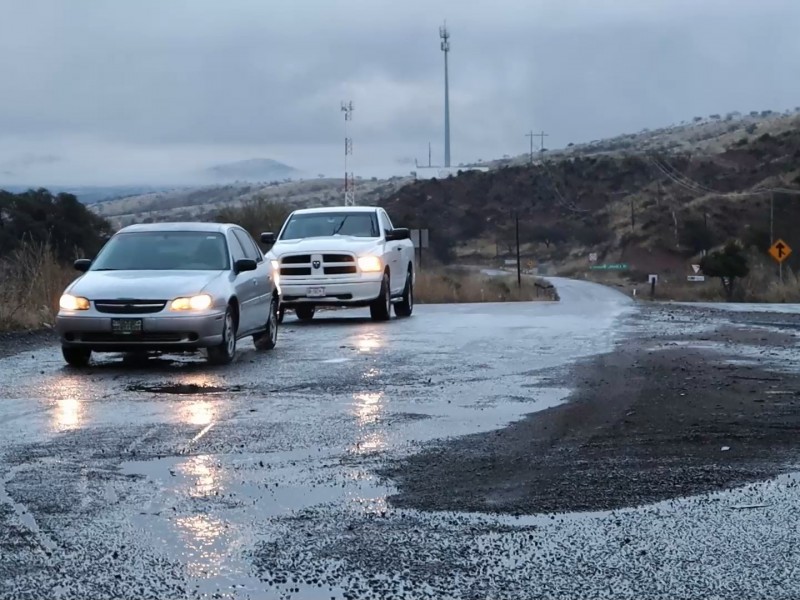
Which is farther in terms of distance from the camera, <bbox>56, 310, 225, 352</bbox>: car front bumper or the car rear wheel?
the car rear wheel

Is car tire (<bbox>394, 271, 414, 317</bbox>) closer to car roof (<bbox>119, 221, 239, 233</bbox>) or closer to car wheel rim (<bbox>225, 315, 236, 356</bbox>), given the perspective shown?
car roof (<bbox>119, 221, 239, 233</bbox>)

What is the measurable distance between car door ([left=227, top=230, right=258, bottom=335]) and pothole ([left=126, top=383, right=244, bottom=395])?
2.85 metres

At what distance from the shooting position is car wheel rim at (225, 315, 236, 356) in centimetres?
1442

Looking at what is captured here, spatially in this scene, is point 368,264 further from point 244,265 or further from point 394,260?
point 244,265

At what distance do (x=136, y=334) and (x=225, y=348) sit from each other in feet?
3.55

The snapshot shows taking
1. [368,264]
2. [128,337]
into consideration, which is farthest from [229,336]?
[368,264]

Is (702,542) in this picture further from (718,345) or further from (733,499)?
(718,345)

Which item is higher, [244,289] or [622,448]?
[244,289]

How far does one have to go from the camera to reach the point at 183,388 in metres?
12.1

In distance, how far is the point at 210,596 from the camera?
206 inches

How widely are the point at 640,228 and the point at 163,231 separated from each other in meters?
85.3

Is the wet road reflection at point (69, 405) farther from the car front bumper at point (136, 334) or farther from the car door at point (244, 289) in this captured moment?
the car door at point (244, 289)

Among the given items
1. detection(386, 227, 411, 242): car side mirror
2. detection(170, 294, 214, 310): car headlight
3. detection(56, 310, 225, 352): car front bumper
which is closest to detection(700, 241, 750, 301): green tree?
detection(386, 227, 411, 242): car side mirror

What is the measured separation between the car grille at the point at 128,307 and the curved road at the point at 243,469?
0.61 m
